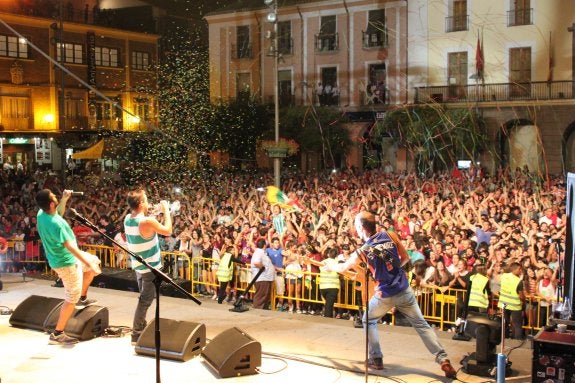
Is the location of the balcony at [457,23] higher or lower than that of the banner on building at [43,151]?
higher

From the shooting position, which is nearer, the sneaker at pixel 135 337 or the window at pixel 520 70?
the sneaker at pixel 135 337

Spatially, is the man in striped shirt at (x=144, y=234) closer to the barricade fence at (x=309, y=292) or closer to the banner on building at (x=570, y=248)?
the barricade fence at (x=309, y=292)

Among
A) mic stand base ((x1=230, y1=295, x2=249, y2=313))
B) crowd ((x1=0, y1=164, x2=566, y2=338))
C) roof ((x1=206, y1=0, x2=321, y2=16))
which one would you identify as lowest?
mic stand base ((x1=230, y1=295, x2=249, y2=313))

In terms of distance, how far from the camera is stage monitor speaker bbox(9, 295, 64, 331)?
27.6ft

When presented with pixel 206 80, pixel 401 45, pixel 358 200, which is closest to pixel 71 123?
pixel 206 80

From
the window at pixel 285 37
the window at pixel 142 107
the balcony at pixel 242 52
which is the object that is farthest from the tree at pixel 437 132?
the window at pixel 142 107

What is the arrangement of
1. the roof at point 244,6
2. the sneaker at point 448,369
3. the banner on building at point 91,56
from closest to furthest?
the sneaker at point 448,369
the roof at point 244,6
the banner on building at point 91,56

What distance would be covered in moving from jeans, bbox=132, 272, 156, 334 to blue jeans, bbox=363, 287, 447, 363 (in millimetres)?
2428

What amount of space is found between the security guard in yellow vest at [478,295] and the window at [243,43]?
32.3 meters

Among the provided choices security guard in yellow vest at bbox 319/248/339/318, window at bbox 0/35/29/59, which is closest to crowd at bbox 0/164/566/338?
security guard in yellow vest at bbox 319/248/339/318

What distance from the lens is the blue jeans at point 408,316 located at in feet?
21.9

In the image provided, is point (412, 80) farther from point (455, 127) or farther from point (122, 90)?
point (122, 90)

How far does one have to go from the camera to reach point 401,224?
13.2 metres

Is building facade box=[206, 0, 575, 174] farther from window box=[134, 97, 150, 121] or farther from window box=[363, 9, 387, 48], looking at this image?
window box=[134, 97, 150, 121]
